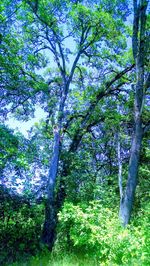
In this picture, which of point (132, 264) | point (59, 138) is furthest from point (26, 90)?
point (132, 264)

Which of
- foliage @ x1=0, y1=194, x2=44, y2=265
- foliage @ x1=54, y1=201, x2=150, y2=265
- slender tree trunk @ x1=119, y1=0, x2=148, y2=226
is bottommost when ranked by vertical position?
foliage @ x1=54, y1=201, x2=150, y2=265

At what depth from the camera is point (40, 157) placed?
1502 centimetres

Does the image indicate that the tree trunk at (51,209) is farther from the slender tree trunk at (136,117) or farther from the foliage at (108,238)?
the foliage at (108,238)

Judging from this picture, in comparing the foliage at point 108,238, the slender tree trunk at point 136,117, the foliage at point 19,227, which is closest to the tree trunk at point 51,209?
A: the foliage at point 19,227

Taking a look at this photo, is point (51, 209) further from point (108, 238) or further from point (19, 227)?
point (108, 238)

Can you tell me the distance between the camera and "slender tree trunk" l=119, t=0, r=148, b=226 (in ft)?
34.7

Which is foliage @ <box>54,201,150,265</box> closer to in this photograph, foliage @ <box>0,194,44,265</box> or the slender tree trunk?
the slender tree trunk

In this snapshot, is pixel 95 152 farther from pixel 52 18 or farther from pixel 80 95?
pixel 52 18

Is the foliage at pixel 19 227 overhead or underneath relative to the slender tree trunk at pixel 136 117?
underneath

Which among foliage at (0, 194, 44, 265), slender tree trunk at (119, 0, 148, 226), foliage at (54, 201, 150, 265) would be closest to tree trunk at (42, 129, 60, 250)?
foliage at (0, 194, 44, 265)

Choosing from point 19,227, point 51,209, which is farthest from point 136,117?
point 19,227

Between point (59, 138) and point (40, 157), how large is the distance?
1341mm

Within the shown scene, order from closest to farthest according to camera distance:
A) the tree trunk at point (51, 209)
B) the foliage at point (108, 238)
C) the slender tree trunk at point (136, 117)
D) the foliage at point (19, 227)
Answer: the foliage at point (108, 238), the slender tree trunk at point (136, 117), the foliage at point (19, 227), the tree trunk at point (51, 209)

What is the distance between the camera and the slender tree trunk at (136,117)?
34.7 feet
